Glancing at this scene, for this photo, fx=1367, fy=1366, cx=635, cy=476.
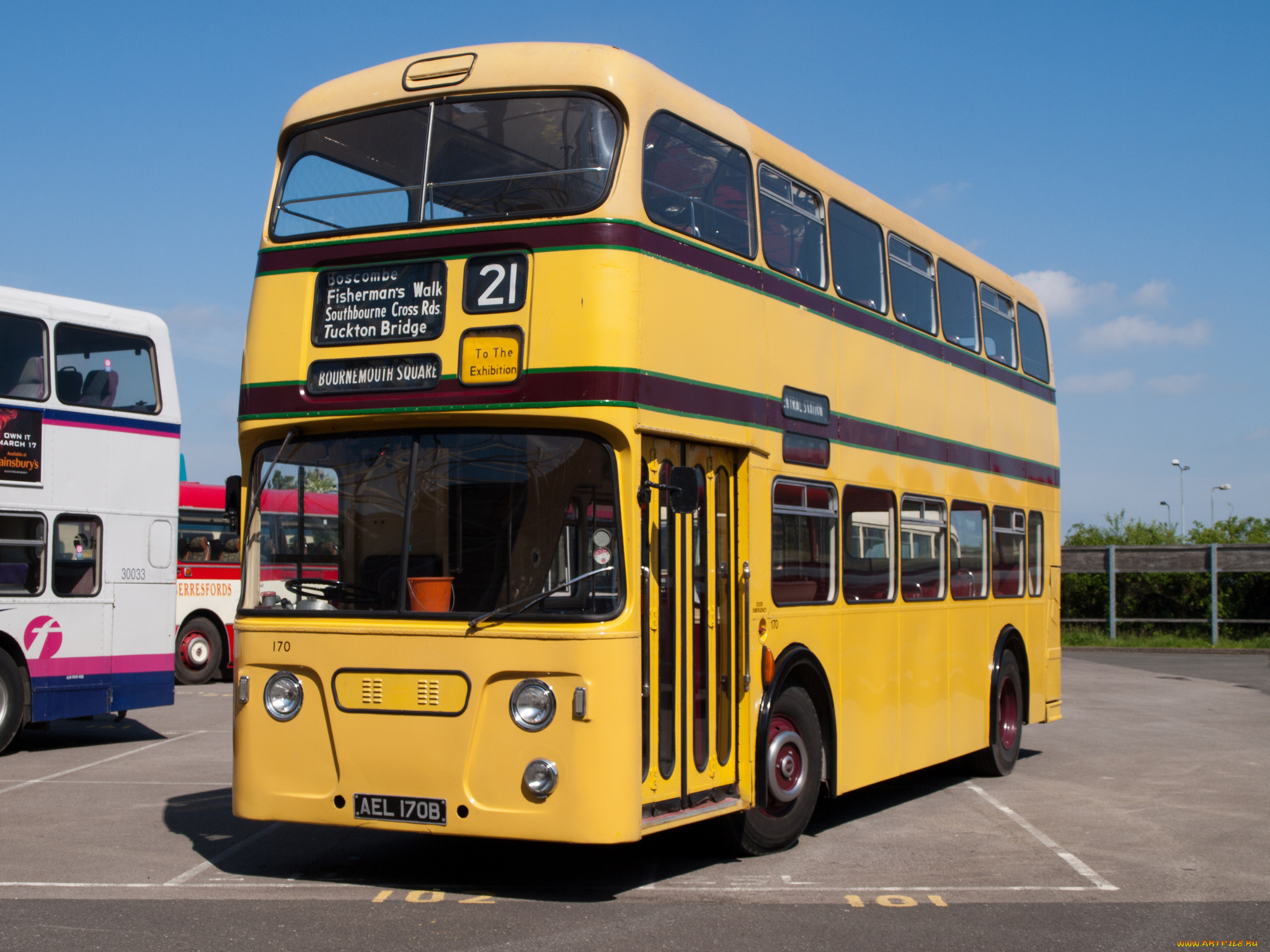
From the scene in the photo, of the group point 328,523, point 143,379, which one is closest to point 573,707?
point 328,523

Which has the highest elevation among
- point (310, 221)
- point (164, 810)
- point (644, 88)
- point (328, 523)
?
point (644, 88)

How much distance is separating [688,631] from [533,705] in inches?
46.2

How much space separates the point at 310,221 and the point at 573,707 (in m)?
3.34

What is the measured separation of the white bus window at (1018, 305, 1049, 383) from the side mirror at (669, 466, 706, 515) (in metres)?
7.70

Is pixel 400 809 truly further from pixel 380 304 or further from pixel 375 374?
pixel 380 304

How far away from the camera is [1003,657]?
1312cm

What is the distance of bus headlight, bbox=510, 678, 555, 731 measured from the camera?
7.02 m

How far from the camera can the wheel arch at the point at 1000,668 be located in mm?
12742

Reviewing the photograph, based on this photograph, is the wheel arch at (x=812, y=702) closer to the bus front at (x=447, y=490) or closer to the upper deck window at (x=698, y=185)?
the bus front at (x=447, y=490)

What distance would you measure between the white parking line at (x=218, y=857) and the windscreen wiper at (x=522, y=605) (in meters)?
2.45

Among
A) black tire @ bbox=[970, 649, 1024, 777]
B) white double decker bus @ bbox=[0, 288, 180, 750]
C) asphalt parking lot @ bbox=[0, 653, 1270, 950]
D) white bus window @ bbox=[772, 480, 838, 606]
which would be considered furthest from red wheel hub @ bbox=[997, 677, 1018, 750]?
white double decker bus @ bbox=[0, 288, 180, 750]

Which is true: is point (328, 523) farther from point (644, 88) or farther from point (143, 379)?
point (143, 379)

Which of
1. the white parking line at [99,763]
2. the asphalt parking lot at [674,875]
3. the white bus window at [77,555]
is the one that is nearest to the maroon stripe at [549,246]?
the asphalt parking lot at [674,875]

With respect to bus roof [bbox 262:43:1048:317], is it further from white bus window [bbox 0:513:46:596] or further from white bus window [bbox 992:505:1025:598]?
white bus window [bbox 0:513:46:596]
